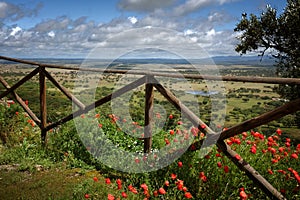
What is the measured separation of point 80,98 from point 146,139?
1716 millimetres

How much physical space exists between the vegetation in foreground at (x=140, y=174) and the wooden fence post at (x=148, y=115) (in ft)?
0.61

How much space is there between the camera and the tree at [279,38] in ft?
39.2

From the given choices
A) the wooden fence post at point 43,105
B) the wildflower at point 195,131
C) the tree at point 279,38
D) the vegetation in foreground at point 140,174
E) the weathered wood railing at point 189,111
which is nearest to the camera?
the weathered wood railing at point 189,111

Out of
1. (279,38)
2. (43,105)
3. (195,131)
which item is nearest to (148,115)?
(195,131)

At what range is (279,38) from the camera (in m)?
12.7

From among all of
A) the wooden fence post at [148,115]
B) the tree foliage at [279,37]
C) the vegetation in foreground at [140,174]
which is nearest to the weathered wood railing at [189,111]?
the wooden fence post at [148,115]

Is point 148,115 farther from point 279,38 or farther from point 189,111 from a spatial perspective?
point 279,38

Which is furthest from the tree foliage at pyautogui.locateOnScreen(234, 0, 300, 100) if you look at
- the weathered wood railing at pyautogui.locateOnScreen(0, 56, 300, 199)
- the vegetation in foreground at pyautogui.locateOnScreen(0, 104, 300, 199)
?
the weathered wood railing at pyautogui.locateOnScreen(0, 56, 300, 199)

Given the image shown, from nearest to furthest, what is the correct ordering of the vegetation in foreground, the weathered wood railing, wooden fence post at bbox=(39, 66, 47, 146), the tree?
the weathered wood railing
the vegetation in foreground
wooden fence post at bbox=(39, 66, 47, 146)
the tree

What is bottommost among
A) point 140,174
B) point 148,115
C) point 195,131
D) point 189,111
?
point 140,174

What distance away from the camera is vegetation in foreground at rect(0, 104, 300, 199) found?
3.51 m

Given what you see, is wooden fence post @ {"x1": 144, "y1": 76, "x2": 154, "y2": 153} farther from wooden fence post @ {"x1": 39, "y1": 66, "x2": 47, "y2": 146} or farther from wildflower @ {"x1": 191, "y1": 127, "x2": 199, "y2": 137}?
wooden fence post @ {"x1": 39, "y1": 66, "x2": 47, "y2": 146}

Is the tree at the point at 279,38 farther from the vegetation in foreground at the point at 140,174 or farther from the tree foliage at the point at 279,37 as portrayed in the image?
the vegetation in foreground at the point at 140,174

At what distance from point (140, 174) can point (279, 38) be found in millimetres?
10891
